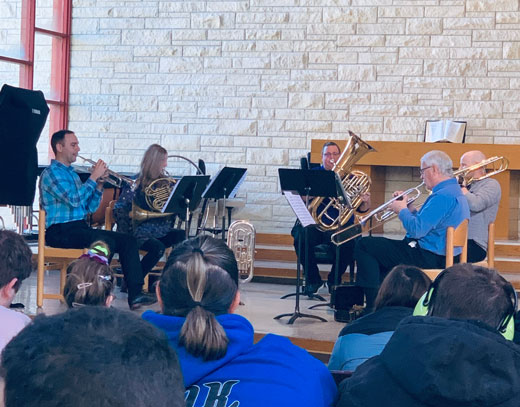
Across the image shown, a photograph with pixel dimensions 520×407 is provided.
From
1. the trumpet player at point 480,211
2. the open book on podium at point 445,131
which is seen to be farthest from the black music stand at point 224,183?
the open book on podium at point 445,131

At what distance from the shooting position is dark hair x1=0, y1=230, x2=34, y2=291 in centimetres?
255

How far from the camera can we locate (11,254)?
2.58 meters

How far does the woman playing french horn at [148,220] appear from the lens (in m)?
5.51

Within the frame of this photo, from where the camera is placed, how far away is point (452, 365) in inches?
55.1

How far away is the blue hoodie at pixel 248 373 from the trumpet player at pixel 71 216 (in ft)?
10.9

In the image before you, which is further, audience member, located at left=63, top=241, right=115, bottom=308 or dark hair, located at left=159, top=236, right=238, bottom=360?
audience member, located at left=63, top=241, right=115, bottom=308

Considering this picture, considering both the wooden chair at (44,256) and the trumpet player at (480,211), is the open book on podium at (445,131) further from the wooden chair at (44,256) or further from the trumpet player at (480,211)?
the wooden chair at (44,256)

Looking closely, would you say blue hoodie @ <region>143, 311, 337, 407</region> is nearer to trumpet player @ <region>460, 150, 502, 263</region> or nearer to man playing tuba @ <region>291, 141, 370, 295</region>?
trumpet player @ <region>460, 150, 502, 263</region>

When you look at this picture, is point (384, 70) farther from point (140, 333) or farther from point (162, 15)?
point (140, 333)

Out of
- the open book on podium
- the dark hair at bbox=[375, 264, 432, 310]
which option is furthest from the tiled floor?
the open book on podium

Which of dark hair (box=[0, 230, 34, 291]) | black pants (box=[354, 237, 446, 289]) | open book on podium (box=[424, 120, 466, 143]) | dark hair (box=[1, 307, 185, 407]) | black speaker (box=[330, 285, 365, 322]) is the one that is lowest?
black speaker (box=[330, 285, 365, 322])

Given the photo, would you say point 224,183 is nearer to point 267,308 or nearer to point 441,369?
point 267,308

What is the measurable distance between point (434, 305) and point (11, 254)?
147 centimetres

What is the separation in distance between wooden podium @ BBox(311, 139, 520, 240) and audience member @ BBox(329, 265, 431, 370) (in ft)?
14.0
